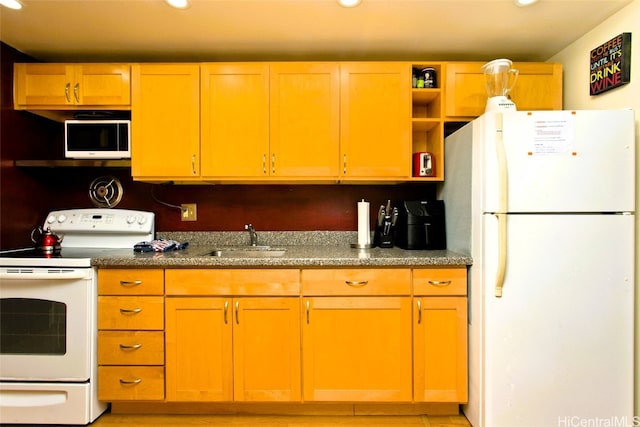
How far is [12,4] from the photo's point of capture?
1688 millimetres

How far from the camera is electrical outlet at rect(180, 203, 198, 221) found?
2424mm

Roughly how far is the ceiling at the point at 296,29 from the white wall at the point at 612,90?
5cm

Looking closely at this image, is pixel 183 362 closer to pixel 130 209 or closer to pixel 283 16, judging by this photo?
pixel 130 209

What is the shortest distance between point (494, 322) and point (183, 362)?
1.61 m

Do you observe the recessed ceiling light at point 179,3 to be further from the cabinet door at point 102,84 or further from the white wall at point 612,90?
the white wall at point 612,90

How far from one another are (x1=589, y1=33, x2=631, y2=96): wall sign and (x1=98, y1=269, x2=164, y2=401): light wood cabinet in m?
2.55

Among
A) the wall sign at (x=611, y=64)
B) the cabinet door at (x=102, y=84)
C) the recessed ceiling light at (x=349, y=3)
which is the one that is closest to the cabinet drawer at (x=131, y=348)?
the cabinet door at (x=102, y=84)

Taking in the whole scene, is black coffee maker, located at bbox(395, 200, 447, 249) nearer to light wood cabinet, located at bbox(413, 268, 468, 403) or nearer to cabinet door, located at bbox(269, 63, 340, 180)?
light wood cabinet, located at bbox(413, 268, 468, 403)

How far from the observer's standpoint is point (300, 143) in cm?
208

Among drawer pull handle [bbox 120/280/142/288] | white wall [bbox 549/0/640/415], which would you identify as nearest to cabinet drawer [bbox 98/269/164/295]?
drawer pull handle [bbox 120/280/142/288]

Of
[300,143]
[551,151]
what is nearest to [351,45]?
[300,143]

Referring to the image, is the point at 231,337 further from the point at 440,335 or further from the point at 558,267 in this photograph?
the point at 558,267

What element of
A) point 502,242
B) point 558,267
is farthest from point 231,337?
point 558,267

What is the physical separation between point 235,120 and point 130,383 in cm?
160
